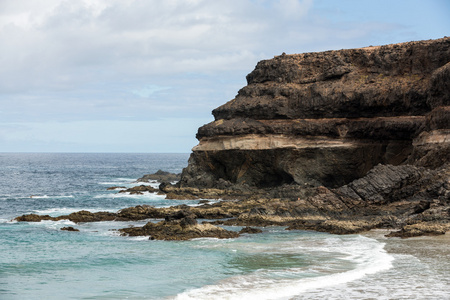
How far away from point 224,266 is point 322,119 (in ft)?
115

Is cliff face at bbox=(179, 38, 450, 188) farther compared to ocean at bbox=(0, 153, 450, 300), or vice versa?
cliff face at bbox=(179, 38, 450, 188)

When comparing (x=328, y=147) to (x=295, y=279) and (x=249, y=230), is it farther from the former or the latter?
(x=295, y=279)

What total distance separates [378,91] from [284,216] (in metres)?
22.7

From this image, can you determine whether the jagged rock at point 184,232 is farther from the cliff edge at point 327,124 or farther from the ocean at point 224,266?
the cliff edge at point 327,124

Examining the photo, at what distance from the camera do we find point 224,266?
917 inches

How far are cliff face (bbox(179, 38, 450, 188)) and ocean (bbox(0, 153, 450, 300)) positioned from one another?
22.1 metres

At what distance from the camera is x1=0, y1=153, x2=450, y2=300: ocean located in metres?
19.0

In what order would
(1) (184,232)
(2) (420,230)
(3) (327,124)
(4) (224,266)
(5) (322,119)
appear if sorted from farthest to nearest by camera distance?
(5) (322,119) → (3) (327,124) → (1) (184,232) → (2) (420,230) → (4) (224,266)

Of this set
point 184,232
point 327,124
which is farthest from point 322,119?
point 184,232

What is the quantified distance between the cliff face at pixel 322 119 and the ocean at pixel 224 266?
22061mm

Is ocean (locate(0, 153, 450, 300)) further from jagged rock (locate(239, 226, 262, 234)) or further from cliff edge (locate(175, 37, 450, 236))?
cliff edge (locate(175, 37, 450, 236))

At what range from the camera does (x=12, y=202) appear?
5597cm

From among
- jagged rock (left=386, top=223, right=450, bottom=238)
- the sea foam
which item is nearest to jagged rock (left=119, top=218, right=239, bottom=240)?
the sea foam

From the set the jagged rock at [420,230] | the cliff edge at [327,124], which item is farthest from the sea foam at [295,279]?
the cliff edge at [327,124]
